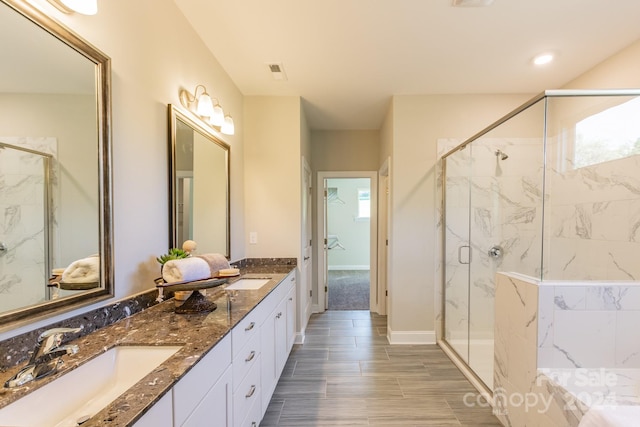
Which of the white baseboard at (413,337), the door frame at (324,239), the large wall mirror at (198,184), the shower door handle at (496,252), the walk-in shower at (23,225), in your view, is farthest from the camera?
the door frame at (324,239)

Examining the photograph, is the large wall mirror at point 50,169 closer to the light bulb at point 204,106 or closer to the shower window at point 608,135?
the light bulb at point 204,106

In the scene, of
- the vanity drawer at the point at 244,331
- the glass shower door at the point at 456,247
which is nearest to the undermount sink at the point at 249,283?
the vanity drawer at the point at 244,331

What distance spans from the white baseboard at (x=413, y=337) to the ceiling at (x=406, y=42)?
266cm

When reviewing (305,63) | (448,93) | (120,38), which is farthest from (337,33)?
(448,93)

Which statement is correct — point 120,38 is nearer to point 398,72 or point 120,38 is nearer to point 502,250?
point 398,72

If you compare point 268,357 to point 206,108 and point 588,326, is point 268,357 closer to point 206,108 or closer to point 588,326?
point 206,108

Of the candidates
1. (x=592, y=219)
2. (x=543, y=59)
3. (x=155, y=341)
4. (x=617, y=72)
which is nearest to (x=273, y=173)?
(x=155, y=341)

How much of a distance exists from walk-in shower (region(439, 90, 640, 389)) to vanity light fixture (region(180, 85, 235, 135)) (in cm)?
212

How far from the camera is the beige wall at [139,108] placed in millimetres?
1277

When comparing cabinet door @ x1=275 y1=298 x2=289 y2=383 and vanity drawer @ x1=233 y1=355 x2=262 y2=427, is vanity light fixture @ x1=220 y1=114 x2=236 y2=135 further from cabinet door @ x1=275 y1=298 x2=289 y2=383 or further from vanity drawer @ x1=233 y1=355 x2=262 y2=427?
vanity drawer @ x1=233 y1=355 x2=262 y2=427

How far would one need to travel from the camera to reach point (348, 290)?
546 cm

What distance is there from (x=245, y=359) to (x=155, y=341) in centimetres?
55

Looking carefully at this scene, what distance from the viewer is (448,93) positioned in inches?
122

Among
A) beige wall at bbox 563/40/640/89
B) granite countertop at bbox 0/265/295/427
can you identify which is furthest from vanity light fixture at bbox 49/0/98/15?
beige wall at bbox 563/40/640/89
